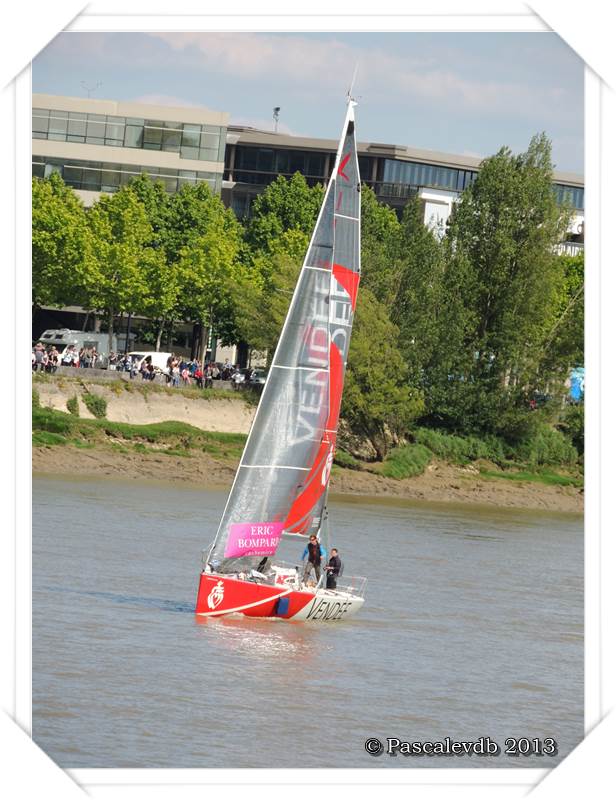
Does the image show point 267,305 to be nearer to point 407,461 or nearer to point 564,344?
point 407,461

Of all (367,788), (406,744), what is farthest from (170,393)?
(367,788)

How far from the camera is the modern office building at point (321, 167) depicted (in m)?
104

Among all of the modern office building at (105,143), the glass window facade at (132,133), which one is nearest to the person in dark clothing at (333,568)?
the modern office building at (105,143)

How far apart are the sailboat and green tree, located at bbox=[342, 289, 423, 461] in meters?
34.0

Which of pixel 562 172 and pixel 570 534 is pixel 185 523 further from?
pixel 562 172

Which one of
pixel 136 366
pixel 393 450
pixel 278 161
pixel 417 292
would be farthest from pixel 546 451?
pixel 278 161

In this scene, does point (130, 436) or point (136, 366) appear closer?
point (130, 436)

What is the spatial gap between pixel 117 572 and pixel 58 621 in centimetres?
674

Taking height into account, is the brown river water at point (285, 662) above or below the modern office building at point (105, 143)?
below

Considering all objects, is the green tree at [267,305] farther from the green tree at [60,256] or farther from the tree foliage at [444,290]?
the green tree at [60,256]

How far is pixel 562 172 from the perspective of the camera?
109688 millimetres

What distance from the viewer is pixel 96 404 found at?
58625 mm

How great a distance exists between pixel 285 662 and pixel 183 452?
35678mm

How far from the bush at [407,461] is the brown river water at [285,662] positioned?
20921mm
